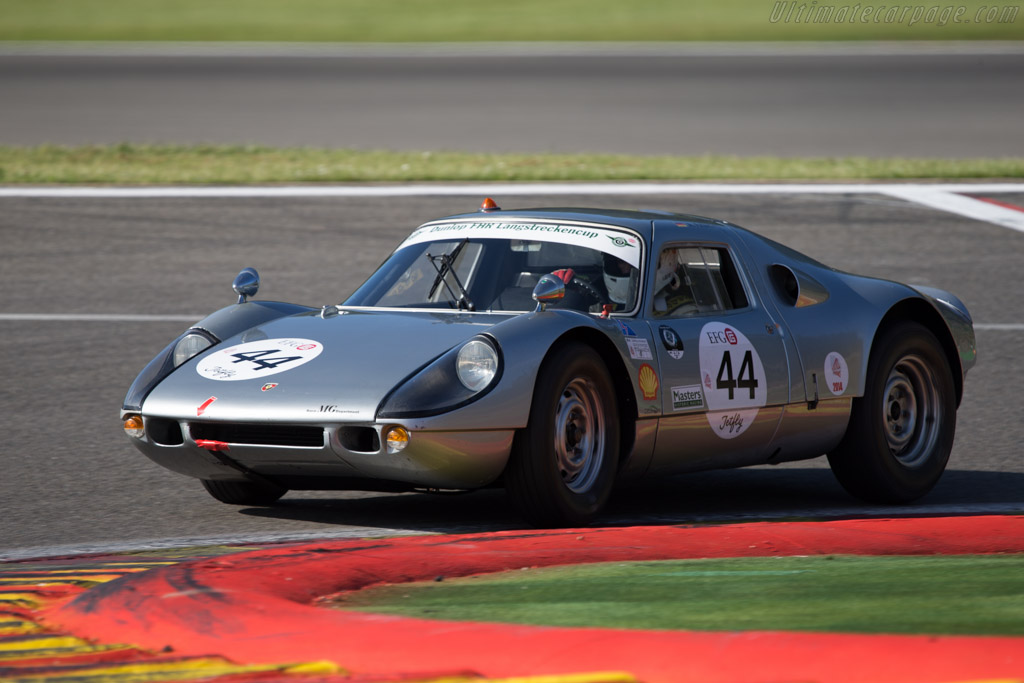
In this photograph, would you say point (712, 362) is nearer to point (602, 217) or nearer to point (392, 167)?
point (602, 217)

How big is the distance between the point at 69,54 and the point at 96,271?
80.0ft

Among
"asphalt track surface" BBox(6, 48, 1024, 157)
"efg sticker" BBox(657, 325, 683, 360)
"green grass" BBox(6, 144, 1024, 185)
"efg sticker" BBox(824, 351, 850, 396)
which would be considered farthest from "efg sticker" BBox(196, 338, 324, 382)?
"asphalt track surface" BBox(6, 48, 1024, 157)

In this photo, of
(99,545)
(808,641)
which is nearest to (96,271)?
(99,545)

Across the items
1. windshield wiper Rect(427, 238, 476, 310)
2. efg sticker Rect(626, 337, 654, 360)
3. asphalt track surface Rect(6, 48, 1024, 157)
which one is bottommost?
efg sticker Rect(626, 337, 654, 360)

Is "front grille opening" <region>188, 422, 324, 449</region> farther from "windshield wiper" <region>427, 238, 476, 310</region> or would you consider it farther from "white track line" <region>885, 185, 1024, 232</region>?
"white track line" <region>885, 185, 1024, 232</region>

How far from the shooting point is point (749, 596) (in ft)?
14.2

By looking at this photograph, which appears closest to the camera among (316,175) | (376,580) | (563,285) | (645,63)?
(376,580)

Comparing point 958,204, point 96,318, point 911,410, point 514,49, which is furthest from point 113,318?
point 514,49

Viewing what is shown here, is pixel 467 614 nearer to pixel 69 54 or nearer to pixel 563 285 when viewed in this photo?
pixel 563 285

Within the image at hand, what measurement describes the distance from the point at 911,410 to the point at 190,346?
10.6 feet

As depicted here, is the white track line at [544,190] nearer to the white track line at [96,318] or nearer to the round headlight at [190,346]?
the white track line at [96,318]

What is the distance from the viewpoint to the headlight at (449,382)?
5648 mm

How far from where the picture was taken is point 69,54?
3656 centimetres

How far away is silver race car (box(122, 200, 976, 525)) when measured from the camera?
5746 millimetres
